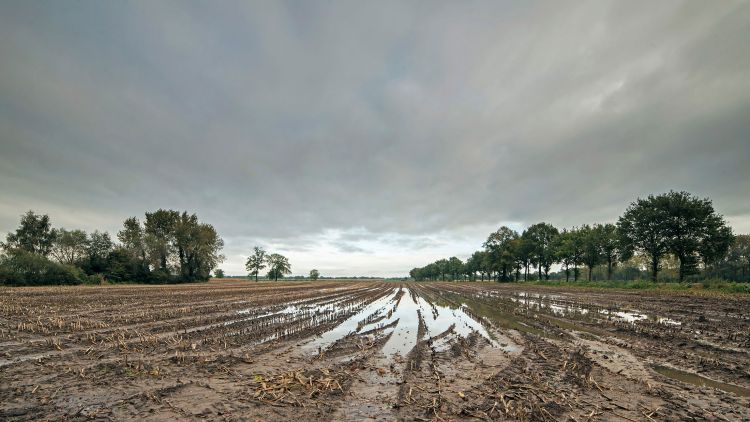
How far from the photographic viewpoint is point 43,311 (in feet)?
51.8

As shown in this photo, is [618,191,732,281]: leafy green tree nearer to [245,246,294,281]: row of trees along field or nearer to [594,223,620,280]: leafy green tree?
[594,223,620,280]: leafy green tree

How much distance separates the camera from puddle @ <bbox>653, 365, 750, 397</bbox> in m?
6.02

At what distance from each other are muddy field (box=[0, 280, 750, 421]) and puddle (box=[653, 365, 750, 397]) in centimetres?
4

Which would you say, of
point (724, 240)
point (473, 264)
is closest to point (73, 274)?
point (724, 240)

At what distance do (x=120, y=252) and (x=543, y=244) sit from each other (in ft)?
321

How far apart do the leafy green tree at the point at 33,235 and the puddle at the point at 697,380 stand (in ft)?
302

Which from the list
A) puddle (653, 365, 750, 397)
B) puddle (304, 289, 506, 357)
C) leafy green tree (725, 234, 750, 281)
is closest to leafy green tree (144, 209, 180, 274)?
puddle (304, 289, 506, 357)

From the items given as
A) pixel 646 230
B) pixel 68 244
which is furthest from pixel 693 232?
pixel 68 244

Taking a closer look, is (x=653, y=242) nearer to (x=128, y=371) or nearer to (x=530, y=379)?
(x=530, y=379)

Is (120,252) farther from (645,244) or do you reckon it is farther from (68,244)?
(645,244)

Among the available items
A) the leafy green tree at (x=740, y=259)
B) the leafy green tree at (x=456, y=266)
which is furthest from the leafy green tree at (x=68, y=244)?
the leafy green tree at (x=740, y=259)

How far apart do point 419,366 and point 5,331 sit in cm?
1430

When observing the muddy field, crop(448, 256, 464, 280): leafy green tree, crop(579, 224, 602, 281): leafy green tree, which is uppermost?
crop(579, 224, 602, 281): leafy green tree

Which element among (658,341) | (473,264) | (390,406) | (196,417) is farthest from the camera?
(473,264)
